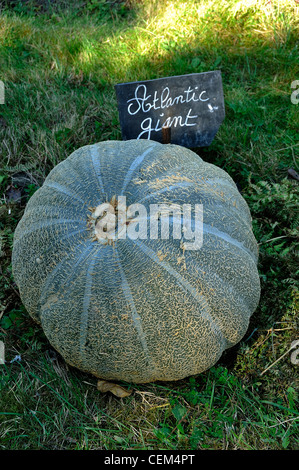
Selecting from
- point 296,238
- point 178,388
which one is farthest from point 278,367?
point 296,238

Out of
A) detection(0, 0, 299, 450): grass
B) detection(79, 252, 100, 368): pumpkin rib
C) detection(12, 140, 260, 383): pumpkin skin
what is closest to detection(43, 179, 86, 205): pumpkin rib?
detection(12, 140, 260, 383): pumpkin skin

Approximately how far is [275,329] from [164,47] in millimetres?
3092

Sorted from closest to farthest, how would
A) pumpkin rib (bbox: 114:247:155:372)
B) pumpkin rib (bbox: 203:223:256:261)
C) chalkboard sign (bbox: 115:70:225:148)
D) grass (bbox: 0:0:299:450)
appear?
pumpkin rib (bbox: 114:247:155:372) < pumpkin rib (bbox: 203:223:256:261) < grass (bbox: 0:0:299:450) < chalkboard sign (bbox: 115:70:225:148)

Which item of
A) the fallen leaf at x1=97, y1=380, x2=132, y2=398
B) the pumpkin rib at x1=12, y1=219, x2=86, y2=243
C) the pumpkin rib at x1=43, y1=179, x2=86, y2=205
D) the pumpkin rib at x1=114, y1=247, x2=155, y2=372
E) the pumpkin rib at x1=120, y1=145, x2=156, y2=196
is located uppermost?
the pumpkin rib at x1=120, y1=145, x2=156, y2=196

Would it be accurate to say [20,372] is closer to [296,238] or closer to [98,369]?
[98,369]

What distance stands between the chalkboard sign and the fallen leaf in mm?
1853

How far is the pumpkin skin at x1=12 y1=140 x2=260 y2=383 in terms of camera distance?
7.10 feet

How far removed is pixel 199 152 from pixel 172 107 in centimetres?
58

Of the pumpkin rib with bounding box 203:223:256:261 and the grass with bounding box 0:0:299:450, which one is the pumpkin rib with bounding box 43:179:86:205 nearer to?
the pumpkin rib with bounding box 203:223:256:261

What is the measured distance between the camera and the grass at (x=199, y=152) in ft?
8.05

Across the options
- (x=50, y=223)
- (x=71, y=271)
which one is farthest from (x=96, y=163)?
(x=71, y=271)

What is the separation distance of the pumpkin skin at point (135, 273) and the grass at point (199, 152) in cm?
31

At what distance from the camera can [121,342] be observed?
2.19 meters

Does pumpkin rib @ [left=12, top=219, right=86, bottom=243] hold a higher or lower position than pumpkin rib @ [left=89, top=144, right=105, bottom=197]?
lower
